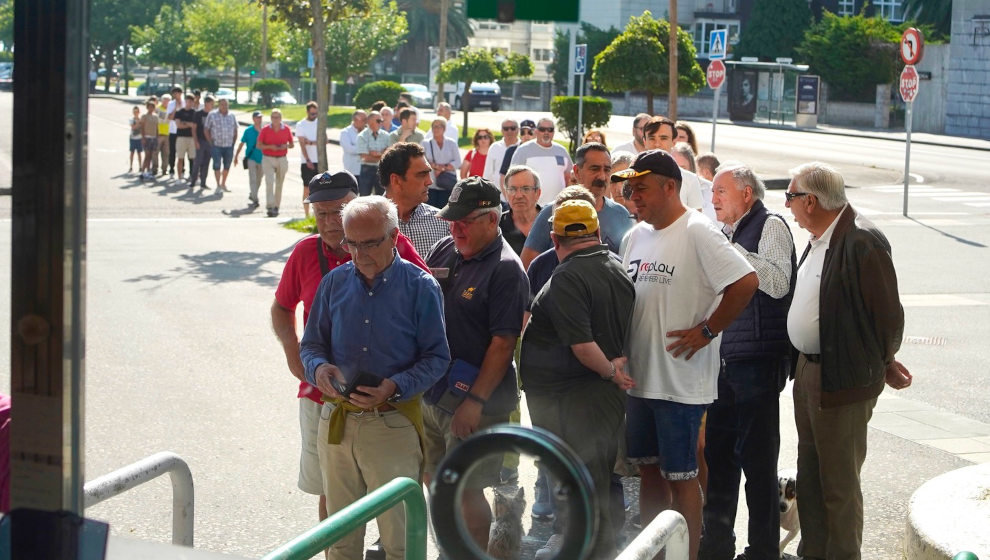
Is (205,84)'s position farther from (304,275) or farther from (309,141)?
(304,275)

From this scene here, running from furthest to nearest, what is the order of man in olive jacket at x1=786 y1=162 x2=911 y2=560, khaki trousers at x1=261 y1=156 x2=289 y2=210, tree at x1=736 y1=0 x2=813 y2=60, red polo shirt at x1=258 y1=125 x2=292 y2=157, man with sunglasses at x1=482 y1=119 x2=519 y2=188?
tree at x1=736 y1=0 x2=813 y2=60 < khaki trousers at x1=261 y1=156 x2=289 y2=210 < red polo shirt at x1=258 y1=125 x2=292 y2=157 < man with sunglasses at x1=482 y1=119 x2=519 y2=188 < man in olive jacket at x1=786 y1=162 x2=911 y2=560

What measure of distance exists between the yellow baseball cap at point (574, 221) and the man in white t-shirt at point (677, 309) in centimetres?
28

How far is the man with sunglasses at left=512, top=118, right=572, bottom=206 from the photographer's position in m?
11.0

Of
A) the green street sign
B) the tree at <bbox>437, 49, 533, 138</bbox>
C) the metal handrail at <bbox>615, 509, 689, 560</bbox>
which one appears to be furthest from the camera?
the tree at <bbox>437, 49, 533, 138</bbox>

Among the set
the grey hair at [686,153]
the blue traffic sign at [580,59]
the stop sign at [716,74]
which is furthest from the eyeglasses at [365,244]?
the blue traffic sign at [580,59]

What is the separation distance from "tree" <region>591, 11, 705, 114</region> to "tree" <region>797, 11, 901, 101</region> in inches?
1040

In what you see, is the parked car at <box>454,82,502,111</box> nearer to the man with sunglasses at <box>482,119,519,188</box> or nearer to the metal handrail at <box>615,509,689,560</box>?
the man with sunglasses at <box>482,119,519,188</box>

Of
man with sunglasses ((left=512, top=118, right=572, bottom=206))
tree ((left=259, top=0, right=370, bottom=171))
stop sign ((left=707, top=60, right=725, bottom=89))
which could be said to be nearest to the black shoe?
man with sunglasses ((left=512, top=118, right=572, bottom=206))

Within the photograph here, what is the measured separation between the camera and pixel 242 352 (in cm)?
997

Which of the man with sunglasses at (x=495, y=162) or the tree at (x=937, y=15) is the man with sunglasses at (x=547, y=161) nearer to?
the man with sunglasses at (x=495, y=162)

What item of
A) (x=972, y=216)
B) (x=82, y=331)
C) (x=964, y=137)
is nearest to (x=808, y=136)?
(x=964, y=137)

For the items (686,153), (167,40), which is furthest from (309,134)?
(167,40)

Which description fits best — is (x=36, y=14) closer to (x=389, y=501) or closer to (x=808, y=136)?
(x=389, y=501)

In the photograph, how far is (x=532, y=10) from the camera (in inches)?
65.1
